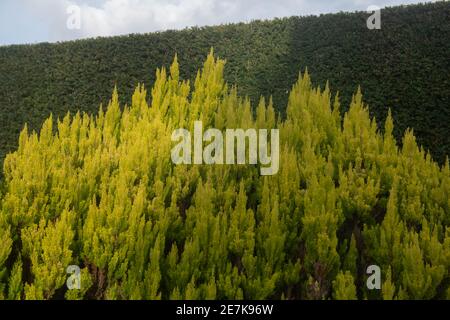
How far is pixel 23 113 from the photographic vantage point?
12883mm

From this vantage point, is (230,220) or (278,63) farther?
(278,63)

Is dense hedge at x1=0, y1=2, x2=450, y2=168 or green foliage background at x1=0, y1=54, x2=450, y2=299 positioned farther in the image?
dense hedge at x1=0, y1=2, x2=450, y2=168

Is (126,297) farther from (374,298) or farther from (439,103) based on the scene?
(439,103)

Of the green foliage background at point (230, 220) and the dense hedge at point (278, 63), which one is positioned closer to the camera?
the green foliage background at point (230, 220)

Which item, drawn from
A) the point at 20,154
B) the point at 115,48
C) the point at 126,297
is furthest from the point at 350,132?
→ the point at 115,48

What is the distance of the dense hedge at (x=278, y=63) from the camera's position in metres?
9.65

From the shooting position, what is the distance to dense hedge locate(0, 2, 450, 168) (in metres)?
9.65

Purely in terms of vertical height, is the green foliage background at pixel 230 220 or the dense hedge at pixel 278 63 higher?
the dense hedge at pixel 278 63

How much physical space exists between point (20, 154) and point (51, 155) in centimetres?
30

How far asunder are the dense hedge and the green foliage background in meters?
6.31

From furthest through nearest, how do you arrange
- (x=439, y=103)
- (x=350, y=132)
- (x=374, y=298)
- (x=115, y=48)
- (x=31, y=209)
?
(x=115, y=48)
(x=439, y=103)
(x=350, y=132)
(x=31, y=209)
(x=374, y=298)

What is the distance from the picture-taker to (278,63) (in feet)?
36.0

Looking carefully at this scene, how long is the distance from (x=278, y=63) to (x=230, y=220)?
835 centimetres

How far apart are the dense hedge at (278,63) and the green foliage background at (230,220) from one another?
6312 mm
